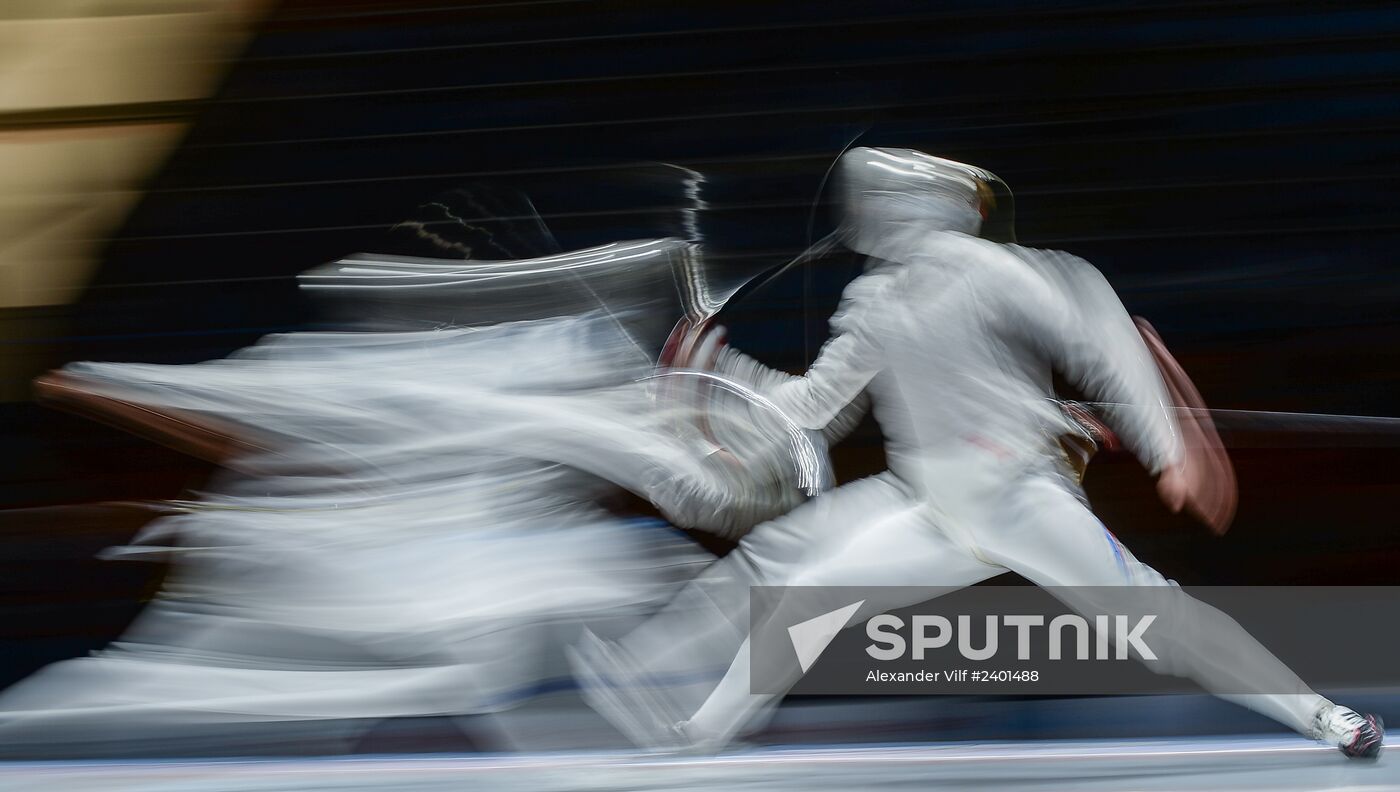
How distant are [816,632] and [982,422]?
20.7 inches

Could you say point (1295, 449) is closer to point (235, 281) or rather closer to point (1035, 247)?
point (1035, 247)

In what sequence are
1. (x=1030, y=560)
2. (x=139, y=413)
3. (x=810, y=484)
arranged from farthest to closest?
(x=139, y=413), (x=810, y=484), (x=1030, y=560)

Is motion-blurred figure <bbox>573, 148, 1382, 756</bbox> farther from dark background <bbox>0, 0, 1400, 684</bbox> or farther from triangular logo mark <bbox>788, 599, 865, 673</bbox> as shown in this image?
dark background <bbox>0, 0, 1400, 684</bbox>

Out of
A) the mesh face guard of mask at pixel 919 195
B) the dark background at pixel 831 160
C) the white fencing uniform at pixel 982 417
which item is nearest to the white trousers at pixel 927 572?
the white fencing uniform at pixel 982 417

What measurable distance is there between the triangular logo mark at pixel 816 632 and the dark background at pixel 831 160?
0.99 feet

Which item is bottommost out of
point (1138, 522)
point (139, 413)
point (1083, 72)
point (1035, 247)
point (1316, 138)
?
point (1138, 522)

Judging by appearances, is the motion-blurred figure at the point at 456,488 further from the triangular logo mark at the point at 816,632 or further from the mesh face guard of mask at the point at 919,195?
the mesh face guard of mask at the point at 919,195

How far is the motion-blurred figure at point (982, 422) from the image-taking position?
2082 millimetres

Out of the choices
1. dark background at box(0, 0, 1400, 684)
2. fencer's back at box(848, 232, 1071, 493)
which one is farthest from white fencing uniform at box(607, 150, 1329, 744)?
dark background at box(0, 0, 1400, 684)

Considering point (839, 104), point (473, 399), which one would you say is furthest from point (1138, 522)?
point (473, 399)

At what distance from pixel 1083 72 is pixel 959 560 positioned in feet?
3.45

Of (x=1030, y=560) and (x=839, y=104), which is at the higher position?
(x=839, y=104)

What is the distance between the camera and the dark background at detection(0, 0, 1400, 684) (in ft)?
7.95

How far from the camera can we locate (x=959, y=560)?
219 centimetres
